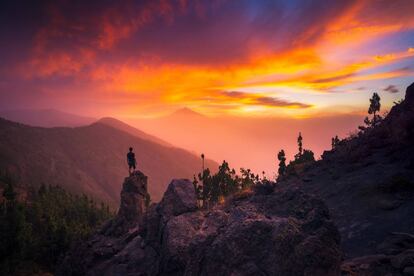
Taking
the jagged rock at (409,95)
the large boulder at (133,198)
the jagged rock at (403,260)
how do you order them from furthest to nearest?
the large boulder at (133,198), the jagged rock at (409,95), the jagged rock at (403,260)

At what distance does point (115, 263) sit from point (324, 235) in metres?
17.7

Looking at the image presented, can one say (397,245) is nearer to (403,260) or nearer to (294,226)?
(403,260)

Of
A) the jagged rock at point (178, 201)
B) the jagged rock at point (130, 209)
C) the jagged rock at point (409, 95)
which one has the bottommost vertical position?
the jagged rock at point (130, 209)

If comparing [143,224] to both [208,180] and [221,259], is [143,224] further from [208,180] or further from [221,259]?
[208,180]

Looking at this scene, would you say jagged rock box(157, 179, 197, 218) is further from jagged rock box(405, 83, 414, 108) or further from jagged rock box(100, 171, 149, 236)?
jagged rock box(405, 83, 414, 108)

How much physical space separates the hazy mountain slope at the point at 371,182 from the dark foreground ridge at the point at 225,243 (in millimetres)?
6038

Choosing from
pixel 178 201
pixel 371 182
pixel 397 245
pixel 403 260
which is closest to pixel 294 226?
pixel 403 260

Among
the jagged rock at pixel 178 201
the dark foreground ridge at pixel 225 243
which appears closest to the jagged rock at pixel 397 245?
the dark foreground ridge at pixel 225 243

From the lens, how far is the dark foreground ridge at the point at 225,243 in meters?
10.2

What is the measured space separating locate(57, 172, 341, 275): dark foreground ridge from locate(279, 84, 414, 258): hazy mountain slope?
19.8ft

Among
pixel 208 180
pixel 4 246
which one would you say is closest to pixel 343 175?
pixel 208 180

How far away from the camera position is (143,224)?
24.8m

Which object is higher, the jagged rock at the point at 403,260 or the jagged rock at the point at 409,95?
the jagged rock at the point at 409,95

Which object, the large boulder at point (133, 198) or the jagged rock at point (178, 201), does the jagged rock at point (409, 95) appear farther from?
the large boulder at point (133, 198)
